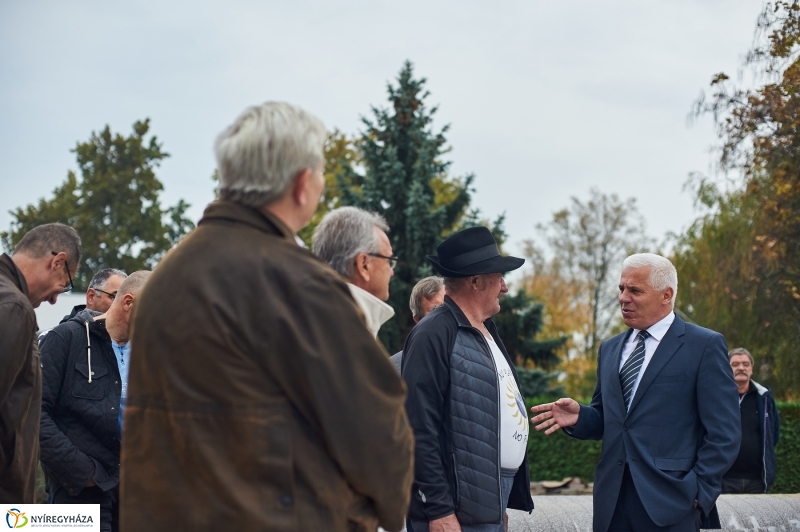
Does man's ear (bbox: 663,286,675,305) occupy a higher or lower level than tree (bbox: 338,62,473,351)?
lower

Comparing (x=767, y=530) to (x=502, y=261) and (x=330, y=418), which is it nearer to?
(x=502, y=261)

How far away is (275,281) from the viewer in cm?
224

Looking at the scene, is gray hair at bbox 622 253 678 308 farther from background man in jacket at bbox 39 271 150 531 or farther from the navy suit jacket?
background man in jacket at bbox 39 271 150 531

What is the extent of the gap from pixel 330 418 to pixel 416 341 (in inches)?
85.0

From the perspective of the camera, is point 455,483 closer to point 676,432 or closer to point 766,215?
point 676,432

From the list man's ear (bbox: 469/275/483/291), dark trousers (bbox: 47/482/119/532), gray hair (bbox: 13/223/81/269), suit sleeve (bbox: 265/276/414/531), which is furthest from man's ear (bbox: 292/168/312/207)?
dark trousers (bbox: 47/482/119/532)

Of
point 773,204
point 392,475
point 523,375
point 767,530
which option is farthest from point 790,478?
point 392,475

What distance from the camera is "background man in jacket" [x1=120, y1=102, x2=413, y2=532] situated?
2197 mm

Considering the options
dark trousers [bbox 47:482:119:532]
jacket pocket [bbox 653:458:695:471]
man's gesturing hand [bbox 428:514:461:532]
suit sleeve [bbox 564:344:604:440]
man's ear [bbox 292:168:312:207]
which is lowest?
man's gesturing hand [bbox 428:514:461:532]

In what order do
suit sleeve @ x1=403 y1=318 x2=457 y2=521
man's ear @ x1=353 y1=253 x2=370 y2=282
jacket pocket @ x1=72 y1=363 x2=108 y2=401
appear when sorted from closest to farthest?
man's ear @ x1=353 y1=253 x2=370 y2=282 → suit sleeve @ x1=403 y1=318 x2=457 y2=521 → jacket pocket @ x1=72 y1=363 x2=108 y2=401

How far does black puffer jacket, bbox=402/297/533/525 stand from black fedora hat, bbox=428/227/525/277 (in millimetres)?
295

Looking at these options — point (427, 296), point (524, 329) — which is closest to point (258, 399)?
point (427, 296)

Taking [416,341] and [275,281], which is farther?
[416,341]

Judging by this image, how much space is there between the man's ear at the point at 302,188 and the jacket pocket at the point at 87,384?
10.3 feet
